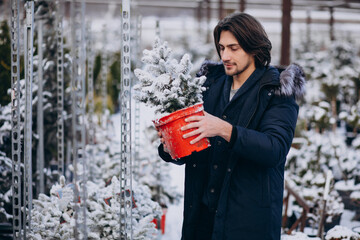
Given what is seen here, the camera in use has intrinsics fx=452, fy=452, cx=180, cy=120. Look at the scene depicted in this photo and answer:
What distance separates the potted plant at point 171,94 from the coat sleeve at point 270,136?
5.8 inches

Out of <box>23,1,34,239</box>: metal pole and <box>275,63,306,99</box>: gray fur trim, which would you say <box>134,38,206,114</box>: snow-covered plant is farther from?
<box>23,1,34,239</box>: metal pole

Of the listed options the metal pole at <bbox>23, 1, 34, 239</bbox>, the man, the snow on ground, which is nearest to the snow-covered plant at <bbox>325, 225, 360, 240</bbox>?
the man

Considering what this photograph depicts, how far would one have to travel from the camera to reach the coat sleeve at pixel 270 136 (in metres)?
1.54

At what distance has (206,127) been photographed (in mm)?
1527

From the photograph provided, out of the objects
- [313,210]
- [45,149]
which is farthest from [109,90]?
[313,210]

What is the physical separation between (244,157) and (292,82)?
0.35 meters

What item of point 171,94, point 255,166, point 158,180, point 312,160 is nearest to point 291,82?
point 255,166

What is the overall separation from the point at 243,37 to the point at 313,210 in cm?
238

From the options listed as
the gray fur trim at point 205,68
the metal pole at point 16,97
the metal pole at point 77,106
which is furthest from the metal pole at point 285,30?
the metal pole at point 77,106

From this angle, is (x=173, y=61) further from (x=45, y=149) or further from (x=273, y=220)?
(x=45, y=149)

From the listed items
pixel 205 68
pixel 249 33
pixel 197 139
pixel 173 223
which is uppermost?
pixel 249 33

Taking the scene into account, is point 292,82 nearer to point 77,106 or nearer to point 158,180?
point 77,106

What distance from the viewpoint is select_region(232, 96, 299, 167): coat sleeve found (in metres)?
1.54

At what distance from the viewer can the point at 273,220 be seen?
1688 millimetres
